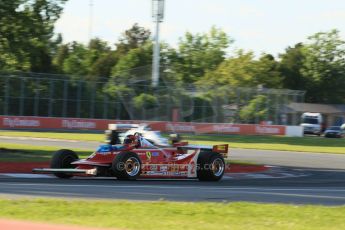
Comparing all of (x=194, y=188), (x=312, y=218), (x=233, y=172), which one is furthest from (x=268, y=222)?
(x=233, y=172)

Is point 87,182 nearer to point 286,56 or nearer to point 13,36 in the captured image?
point 13,36

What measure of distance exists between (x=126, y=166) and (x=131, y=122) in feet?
118

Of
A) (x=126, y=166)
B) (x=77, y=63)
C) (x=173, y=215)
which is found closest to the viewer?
(x=173, y=215)

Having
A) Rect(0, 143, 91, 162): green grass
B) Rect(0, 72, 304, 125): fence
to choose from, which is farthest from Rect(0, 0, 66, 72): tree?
Rect(0, 72, 304, 125): fence

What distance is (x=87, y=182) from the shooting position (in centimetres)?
1678

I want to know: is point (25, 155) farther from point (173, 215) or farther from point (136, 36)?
point (136, 36)

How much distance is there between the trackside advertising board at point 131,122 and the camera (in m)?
54.4

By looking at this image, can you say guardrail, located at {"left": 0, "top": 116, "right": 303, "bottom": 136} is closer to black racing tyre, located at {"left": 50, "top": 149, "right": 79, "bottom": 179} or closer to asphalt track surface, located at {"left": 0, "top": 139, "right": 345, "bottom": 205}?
black racing tyre, located at {"left": 50, "top": 149, "right": 79, "bottom": 179}

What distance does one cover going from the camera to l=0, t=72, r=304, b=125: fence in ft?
180

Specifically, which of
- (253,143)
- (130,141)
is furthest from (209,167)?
(253,143)

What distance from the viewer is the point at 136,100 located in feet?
189

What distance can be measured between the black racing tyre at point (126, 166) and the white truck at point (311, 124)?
6042 centimetres

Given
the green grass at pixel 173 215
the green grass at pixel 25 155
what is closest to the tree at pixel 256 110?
the green grass at pixel 25 155

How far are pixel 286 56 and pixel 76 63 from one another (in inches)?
1345
